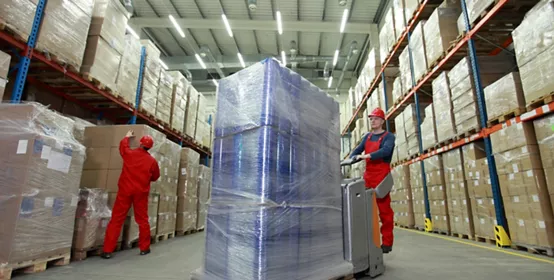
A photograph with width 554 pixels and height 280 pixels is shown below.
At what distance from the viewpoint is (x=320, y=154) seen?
7.27ft

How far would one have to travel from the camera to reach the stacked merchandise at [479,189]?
4000 mm

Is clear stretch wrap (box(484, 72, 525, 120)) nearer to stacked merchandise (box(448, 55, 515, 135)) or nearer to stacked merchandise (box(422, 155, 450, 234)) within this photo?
stacked merchandise (box(448, 55, 515, 135))

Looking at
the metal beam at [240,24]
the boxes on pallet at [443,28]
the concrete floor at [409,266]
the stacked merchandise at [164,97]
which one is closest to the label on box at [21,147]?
the concrete floor at [409,266]

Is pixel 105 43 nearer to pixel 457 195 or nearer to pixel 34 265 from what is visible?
pixel 34 265

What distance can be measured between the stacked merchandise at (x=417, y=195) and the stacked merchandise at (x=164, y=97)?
209 inches

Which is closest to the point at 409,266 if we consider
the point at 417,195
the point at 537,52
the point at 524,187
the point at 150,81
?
the point at 524,187

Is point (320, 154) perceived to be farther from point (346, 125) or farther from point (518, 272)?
point (346, 125)

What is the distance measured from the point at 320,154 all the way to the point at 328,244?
2.16 feet

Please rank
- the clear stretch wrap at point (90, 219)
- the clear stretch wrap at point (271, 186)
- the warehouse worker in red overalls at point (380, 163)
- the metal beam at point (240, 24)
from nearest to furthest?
the clear stretch wrap at point (271, 186) < the warehouse worker in red overalls at point (380, 163) < the clear stretch wrap at point (90, 219) < the metal beam at point (240, 24)

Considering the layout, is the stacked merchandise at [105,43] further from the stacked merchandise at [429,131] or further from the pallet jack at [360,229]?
the stacked merchandise at [429,131]

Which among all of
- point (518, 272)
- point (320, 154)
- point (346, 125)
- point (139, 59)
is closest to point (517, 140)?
point (518, 272)

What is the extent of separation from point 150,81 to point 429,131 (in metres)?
5.39

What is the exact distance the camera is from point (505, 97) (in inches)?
145

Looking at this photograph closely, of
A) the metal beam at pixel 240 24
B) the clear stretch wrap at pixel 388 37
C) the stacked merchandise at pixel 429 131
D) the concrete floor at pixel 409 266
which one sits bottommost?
the concrete floor at pixel 409 266
